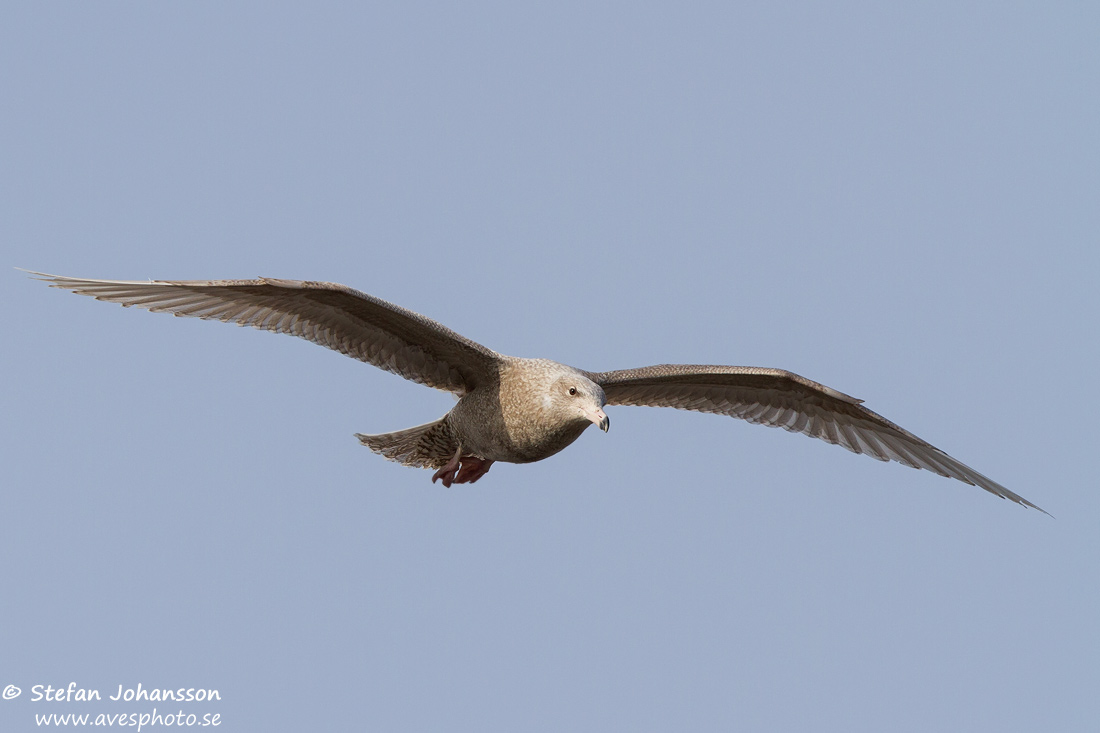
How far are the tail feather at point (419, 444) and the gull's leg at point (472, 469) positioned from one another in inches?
8.2

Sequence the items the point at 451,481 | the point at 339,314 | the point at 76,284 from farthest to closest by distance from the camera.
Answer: the point at 451,481 → the point at 339,314 → the point at 76,284

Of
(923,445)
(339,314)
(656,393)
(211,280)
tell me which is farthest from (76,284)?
(923,445)

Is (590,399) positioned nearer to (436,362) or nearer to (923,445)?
(436,362)

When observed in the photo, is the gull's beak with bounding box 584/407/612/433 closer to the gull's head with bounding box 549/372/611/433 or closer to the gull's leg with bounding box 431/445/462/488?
the gull's head with bounding box 549/372/611/433

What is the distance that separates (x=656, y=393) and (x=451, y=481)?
8.04 feet

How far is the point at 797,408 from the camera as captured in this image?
523 inches

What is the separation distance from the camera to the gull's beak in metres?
10.3

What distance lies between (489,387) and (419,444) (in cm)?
160

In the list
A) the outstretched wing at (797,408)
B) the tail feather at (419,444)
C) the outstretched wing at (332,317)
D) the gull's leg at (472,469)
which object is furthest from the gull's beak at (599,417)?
the gull's leg at (472,469)

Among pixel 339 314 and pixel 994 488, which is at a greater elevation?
pixel 339 314

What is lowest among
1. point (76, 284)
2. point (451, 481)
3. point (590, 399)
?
point (451, 481)

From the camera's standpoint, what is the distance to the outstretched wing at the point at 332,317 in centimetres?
1054

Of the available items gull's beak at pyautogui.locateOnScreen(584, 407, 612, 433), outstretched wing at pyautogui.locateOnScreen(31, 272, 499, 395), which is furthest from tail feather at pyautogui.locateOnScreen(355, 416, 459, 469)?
gull's beak at pyautogui.locateOnScreen(584, 407, 612, 433)

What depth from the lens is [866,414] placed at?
1289cm
